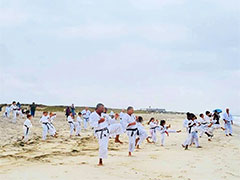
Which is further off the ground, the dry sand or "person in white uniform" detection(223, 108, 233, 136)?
"person in white uniform" detection(223, 108, 233, 136)

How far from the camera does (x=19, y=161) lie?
8.55 meters

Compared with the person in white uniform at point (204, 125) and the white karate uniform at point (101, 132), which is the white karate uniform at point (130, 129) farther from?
the person in white uniform at point (204, 125)

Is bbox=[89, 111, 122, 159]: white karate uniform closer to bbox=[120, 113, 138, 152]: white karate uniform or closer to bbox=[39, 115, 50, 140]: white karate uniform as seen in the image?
bbox=[120, 113, 138, 152]: white karate uniform

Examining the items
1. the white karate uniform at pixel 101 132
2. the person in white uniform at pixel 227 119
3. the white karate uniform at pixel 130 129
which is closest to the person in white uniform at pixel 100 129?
the white karate uniform at pixel 101 132

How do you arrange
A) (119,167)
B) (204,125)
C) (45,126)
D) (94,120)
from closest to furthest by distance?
(119,167)
(94,120)
(45,126)
(204,125)

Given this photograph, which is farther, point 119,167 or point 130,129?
point 130,129

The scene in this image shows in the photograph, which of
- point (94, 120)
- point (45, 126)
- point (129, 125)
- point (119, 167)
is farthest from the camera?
point (45, 126)

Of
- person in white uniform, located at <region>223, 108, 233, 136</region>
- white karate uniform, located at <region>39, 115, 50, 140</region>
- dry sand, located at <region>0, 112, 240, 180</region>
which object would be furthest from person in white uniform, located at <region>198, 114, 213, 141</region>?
white karate uniform, located at <region>39, 115, 50, 140</region>

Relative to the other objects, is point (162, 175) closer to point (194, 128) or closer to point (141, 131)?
point (141, 131)

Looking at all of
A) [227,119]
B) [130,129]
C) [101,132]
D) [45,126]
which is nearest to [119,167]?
[101,132]

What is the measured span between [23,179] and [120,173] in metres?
2.33

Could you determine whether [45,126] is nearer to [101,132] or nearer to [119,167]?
[101,132]

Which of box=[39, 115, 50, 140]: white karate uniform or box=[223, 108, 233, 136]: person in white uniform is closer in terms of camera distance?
box=[39, 115, 50, 140]: white karate uniform

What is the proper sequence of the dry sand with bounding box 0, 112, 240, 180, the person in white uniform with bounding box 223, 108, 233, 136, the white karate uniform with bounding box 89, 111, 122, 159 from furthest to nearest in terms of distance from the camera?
the person in white uniform with bounding box 223, 108, 233, 136, the white karate uniform with bounding box 89, 111, 122, 159, the dry sand with bounding box 0, 112, 240, 180
